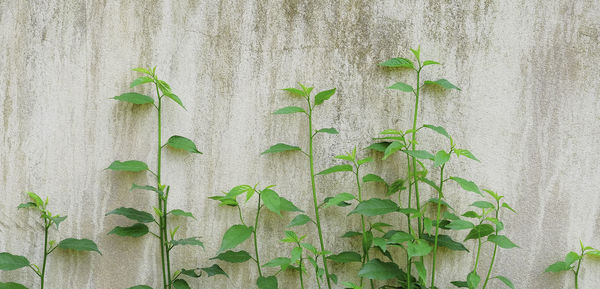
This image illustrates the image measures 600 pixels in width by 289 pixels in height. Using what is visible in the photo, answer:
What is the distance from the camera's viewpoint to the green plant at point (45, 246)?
177cm

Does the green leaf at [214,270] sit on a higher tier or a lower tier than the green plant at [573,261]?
lower

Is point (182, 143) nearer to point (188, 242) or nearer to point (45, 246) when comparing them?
point (188, 242)

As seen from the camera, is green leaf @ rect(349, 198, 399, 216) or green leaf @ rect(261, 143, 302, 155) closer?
green leaf @ rect(349, 198, 399, 216)

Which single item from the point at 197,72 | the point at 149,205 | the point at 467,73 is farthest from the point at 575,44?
the point at 149,205

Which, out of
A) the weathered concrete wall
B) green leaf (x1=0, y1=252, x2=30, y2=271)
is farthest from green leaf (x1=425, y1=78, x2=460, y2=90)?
green leaf (x1=0, y1=252, x2=30, y2=271)

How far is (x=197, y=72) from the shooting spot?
1938 millimetres

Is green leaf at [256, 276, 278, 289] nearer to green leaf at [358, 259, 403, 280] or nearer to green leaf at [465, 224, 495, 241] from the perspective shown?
green leaf at [358, 259, 403, 280]

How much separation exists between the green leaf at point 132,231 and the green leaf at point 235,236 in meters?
0.33

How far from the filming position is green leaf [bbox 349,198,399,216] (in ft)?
5.66

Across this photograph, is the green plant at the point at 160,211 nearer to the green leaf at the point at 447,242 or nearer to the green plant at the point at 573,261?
the green leaf at the point at 447,242

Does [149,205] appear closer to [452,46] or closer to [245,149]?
[245,149]

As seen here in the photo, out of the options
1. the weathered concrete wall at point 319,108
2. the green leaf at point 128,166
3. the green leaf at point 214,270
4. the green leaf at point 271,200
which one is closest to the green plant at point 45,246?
the weathered concrete wall at point 319,108

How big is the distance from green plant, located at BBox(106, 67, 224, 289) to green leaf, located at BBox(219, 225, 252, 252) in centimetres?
11

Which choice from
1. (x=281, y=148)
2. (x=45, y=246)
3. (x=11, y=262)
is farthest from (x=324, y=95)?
(x=11, y=262)
